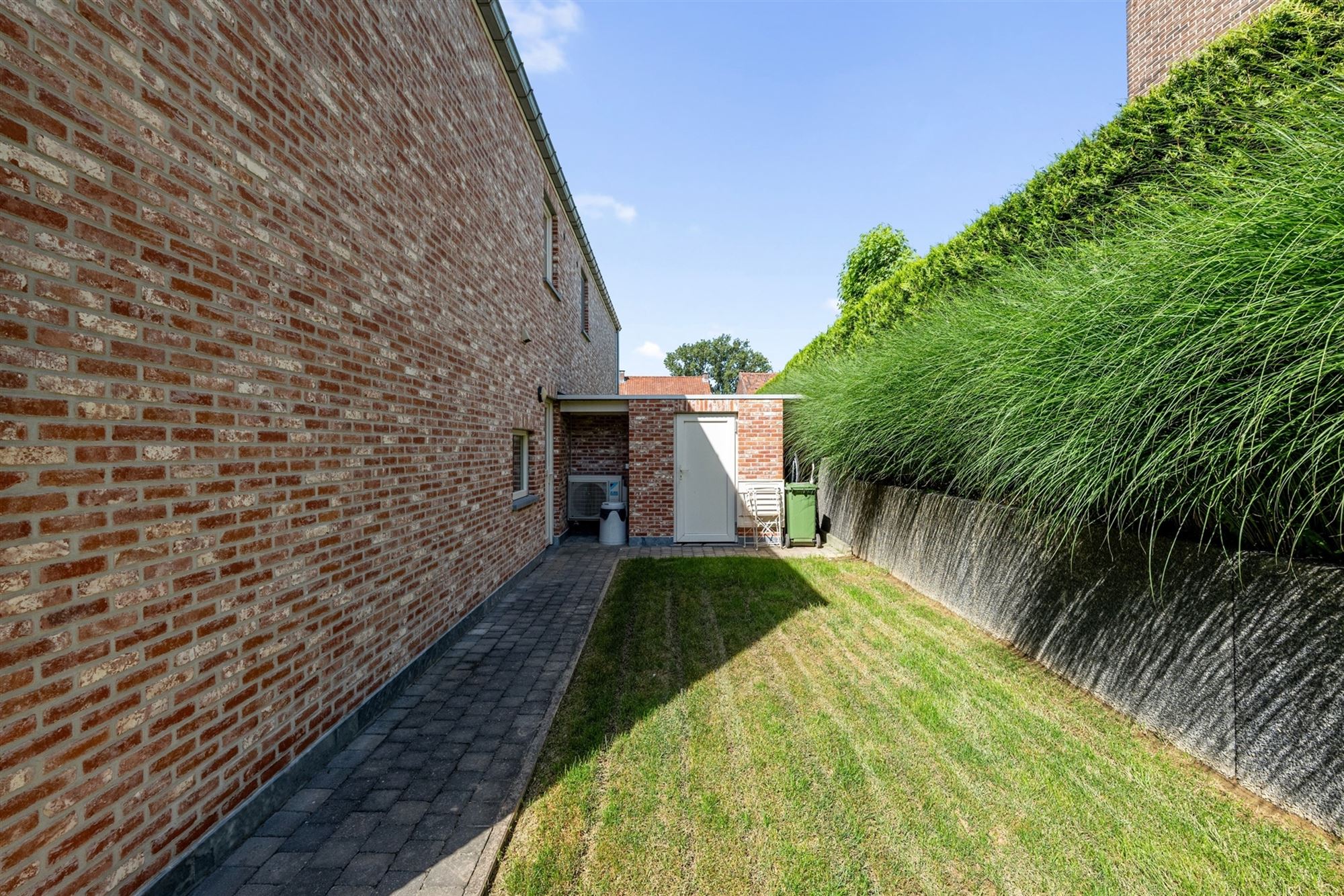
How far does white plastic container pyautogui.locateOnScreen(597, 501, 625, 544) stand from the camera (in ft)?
29.7

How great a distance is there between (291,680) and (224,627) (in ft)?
1.78

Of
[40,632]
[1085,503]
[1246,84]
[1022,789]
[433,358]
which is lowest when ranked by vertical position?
[1022,789]

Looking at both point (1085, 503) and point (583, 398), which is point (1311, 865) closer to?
point (1085, 503)

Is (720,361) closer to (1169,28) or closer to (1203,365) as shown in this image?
(1169,28)

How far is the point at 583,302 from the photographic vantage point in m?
12.1

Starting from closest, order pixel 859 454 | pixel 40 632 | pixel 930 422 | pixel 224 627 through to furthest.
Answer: pixel 40 632 < pixel 224 627 < pixel 930 422 < pixel 859 454

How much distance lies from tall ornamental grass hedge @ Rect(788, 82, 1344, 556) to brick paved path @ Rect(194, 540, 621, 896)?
3.12 metres

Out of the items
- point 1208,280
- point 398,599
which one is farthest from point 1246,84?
point 398,599

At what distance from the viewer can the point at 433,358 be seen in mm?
4176

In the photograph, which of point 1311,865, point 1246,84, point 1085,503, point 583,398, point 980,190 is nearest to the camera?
point 1311,865

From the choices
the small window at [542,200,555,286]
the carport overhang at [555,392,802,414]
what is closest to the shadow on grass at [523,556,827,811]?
the carport overhang at [555,392,802,414]

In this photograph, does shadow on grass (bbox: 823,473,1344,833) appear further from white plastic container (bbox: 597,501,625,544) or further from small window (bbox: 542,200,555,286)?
small window (bbox: 542,200,555,286)

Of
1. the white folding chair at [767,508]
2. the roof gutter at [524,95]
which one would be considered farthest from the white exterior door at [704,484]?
the roof gutter at [524,95]

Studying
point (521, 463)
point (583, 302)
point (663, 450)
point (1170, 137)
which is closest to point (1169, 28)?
point (1170, 137)
